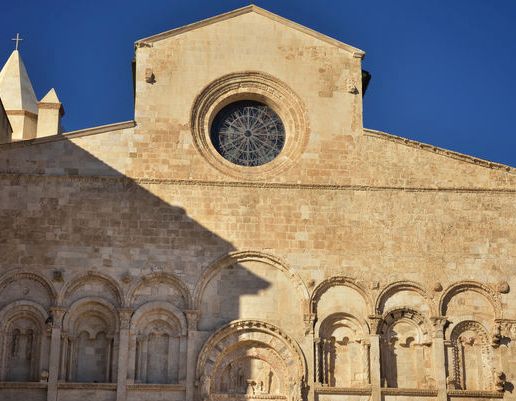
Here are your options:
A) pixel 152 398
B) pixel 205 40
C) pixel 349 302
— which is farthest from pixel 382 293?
pixel 205 40

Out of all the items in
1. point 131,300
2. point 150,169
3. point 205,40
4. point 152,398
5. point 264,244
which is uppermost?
point 205,40

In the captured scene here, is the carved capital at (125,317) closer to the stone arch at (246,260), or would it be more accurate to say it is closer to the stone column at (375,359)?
the stone arch at (246,260)

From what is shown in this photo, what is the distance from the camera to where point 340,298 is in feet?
61.5

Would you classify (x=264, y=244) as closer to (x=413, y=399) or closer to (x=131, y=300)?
(x=131, y=300)

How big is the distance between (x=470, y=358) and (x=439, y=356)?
690 mm

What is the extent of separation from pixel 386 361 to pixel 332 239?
2.53 m

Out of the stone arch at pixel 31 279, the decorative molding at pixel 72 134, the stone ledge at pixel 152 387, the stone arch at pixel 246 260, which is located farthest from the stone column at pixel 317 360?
the decorative molding at pixel 72 134

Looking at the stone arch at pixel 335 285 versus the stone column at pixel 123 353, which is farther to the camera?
the stone arch at pixel 335 285

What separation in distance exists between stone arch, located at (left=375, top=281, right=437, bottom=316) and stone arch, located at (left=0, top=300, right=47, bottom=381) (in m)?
6.35

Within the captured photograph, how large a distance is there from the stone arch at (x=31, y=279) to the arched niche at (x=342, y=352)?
4.98 meters

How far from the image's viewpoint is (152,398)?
1780 cm

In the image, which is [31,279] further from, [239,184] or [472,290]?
[472,290]

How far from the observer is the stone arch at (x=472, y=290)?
18.8 m

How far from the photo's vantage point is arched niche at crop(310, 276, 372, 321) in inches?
733
